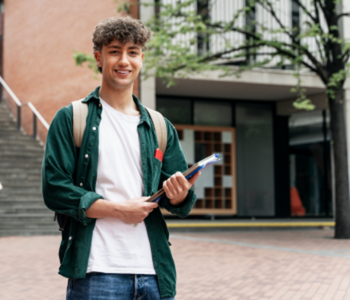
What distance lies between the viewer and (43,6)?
57.6 feet

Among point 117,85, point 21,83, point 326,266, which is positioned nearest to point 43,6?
point 21,83

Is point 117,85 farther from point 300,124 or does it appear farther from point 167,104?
point 300,124

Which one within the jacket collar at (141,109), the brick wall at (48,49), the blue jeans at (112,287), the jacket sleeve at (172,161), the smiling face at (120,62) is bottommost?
the blue jeans at (112,287)

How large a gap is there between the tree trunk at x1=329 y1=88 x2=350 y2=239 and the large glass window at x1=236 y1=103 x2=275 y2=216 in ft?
19.9

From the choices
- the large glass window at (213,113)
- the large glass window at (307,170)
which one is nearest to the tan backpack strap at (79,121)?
the large glass window at (213,113)

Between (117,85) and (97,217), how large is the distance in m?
0.54

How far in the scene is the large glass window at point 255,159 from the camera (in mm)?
17375

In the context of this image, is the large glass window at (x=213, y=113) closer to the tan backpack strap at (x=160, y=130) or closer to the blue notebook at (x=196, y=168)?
the tan backpack strap at (x=160, y=130)

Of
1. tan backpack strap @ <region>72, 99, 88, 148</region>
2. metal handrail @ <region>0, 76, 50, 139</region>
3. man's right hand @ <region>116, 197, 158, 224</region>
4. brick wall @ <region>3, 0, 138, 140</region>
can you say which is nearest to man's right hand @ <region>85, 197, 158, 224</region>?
man's right hand @ <region>116, 197, 158, 224</region>

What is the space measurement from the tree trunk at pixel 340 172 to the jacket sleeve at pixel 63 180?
10198 millimetres

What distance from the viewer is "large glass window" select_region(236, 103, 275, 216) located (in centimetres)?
1738

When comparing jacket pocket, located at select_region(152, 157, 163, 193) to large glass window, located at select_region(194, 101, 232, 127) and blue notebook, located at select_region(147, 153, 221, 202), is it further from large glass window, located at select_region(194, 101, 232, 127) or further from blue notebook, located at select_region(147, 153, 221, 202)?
large glass window, located at select_region(194, 101, 232, 127)

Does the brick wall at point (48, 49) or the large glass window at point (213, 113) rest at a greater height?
the brick wall at point (48, 49)

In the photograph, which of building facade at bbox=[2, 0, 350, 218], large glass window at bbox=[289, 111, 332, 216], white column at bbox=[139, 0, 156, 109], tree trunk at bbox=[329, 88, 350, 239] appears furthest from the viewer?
large glass window at bbox=[289, 111, 332, 216]
